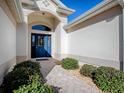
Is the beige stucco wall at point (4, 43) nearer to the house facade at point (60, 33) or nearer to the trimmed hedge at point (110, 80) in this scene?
the house facade at point (60, 33)

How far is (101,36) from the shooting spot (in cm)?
636

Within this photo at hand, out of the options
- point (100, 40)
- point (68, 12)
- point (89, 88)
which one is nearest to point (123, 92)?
point (89, 88)

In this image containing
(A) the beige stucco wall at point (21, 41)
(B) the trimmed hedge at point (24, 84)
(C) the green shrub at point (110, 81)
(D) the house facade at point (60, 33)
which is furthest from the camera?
(A) the beige stucco wall at point (21, 41)

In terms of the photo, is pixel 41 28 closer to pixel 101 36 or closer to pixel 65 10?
pixel 65 10

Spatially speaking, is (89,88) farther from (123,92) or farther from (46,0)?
(46,0)

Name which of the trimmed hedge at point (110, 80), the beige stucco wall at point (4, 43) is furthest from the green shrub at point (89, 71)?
the beige stucco wall at point (4, 43)

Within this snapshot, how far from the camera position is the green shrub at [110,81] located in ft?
12.2

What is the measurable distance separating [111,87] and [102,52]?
266 centimetres

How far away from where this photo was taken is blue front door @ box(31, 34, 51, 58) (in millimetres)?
11992

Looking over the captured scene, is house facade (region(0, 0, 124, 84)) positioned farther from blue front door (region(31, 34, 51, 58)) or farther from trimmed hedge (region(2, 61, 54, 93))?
trimmed hedge (region(2, 61, 54, 93))

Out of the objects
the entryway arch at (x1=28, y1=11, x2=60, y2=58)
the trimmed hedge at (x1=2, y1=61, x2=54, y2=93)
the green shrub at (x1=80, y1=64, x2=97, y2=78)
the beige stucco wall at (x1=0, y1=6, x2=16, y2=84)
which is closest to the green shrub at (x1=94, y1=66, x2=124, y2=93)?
the green shrub at (x1=80, y1=64, x2=97, y2=78)

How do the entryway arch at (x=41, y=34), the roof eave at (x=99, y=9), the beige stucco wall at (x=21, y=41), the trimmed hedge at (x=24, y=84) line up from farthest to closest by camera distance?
the entryway arch at (x=41, y=34) < the beige stucco wall at (x=21, y=41) < the roof eave at (x=99, y=9) < the trimmed hedge at (x=24, y=84)

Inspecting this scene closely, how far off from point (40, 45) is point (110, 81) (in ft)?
31.1

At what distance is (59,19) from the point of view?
10.9 metres
